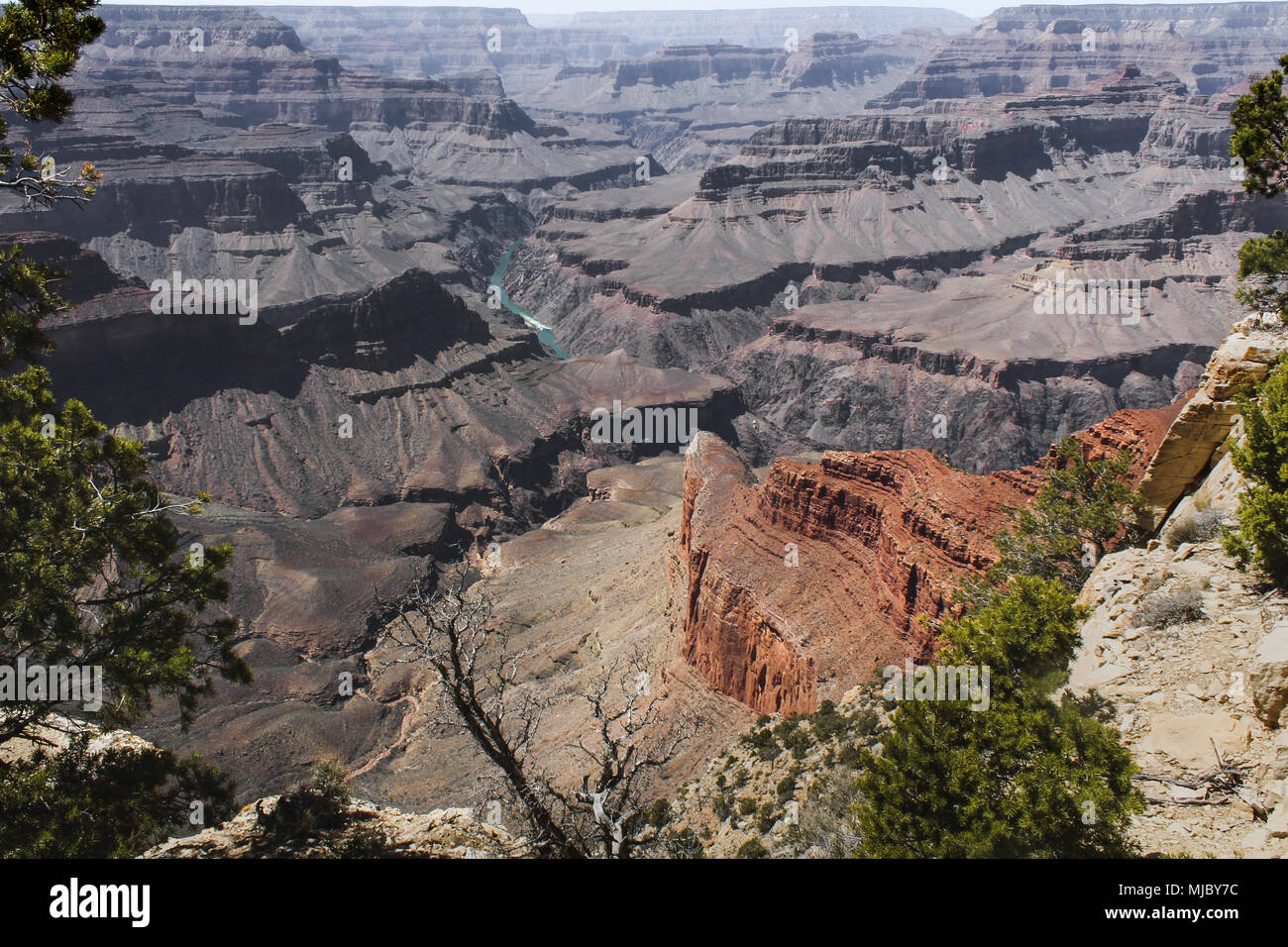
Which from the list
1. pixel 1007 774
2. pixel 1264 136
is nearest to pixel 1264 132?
pixel 1264 136

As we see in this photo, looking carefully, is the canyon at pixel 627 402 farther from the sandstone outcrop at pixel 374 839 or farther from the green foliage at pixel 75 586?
the green foliage at pixel 75 586

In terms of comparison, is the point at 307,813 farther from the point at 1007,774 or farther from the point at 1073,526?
the point at 1073,526

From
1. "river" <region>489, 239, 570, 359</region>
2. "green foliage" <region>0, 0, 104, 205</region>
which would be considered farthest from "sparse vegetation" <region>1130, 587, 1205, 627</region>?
"river" <region>489, 239, 570, 359</region>

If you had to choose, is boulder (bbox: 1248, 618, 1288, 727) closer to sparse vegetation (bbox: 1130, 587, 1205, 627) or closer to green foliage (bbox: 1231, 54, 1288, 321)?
sparse vegetation (bbox: 1130, 587, 1205, 627)

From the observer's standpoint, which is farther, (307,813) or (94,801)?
(307,813)

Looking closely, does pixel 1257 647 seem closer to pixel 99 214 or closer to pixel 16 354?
pixel 16 354
